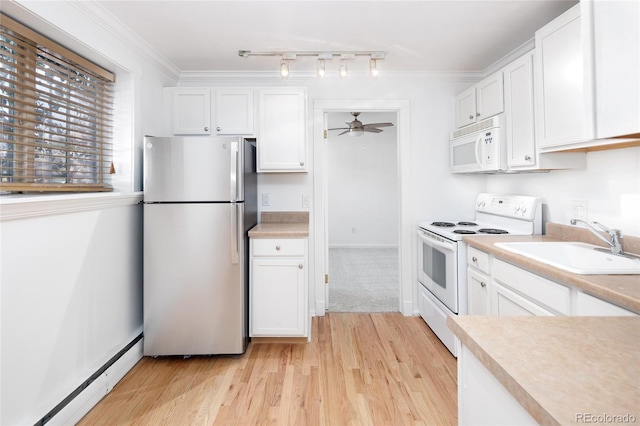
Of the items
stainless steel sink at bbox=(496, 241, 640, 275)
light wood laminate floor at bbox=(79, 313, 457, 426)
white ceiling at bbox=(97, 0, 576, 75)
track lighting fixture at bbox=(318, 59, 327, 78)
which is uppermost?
white ceiling at bbox=(97, 0, 576, 75)

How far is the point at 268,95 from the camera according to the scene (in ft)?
9.37

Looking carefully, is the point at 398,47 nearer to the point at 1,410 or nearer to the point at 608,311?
the point at 608,311

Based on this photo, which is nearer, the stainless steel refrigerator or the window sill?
the window sill

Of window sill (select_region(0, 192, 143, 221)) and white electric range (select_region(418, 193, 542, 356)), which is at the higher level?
window sill (select_region(0, 192, 143, 221))

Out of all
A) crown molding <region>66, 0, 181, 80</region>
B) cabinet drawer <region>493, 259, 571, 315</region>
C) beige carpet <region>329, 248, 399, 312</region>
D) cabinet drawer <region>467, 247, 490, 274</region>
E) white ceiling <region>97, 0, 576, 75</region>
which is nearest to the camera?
cabinet drawer <region>493, 259, 571, 315</region>

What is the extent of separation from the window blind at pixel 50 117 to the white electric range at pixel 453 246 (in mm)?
2525

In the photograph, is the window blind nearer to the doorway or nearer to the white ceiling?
the white ceiling

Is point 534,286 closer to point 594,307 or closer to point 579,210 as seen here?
point 594,307

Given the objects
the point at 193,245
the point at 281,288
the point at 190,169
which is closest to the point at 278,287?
the point at 281,288

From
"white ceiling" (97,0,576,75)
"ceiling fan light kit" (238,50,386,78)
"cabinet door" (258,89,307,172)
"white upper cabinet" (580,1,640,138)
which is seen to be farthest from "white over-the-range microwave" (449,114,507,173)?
"white upper cabinet" (580,1,640,138)

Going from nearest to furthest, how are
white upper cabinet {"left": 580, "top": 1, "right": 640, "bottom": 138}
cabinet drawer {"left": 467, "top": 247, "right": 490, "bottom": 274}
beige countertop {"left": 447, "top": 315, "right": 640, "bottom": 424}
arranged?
beige countertop {"left": 447, "top": 315, "right": 640, "bottom": 424}
white upper cabinet {"left": 580, "top": 1, "right": 640, "bottom": 138}
cabinet drawer {"left": 467, "top": 247, "right": 490, "bottom": 274}

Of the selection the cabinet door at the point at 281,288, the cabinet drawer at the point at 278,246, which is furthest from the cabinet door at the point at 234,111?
the cabinet door at the point at 281,288

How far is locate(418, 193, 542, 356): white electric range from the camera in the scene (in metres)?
2.40

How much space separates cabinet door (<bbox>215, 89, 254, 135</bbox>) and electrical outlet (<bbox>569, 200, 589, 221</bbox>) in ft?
8.18
